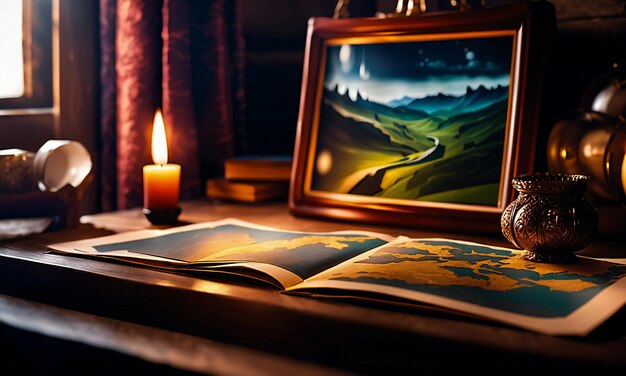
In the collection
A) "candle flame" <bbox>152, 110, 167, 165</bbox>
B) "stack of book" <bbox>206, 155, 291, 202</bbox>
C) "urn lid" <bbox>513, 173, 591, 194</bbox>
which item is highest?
"candle flame" <bbox>152, 110, 167, 165</bbox>

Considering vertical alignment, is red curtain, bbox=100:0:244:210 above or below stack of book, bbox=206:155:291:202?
above

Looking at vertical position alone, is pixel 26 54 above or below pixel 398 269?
above

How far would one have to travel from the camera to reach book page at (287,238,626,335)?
2.00 ft

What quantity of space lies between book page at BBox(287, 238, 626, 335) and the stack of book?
1.79ft

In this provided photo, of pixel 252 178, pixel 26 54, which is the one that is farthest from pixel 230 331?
pixel 26 54

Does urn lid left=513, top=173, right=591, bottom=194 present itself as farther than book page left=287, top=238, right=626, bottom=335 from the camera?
Yes

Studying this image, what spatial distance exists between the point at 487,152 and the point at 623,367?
24.2 inches

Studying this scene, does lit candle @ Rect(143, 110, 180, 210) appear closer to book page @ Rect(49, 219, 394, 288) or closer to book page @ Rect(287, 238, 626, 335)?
book page @ Rect(49, 219, 394, 288)

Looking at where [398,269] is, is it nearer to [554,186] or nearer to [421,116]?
[554,186]

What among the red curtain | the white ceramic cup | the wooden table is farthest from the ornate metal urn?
the red curtain

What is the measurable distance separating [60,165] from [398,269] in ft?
2.17

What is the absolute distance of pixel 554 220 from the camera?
0.78m

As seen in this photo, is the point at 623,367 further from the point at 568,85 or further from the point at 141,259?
the point at 568,85

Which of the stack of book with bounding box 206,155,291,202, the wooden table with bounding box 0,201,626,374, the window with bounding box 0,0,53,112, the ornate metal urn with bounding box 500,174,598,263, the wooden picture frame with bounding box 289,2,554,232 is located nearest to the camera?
the wooden table with bounding box 0,201,626,374
